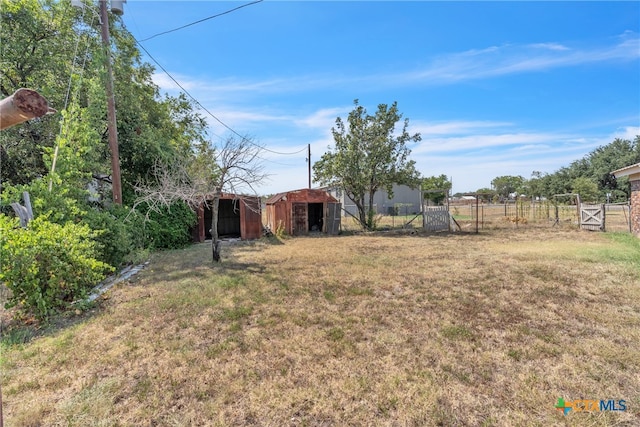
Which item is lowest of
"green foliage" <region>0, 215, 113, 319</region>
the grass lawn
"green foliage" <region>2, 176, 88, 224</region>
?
the grass lawn

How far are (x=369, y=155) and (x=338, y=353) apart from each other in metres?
12.9

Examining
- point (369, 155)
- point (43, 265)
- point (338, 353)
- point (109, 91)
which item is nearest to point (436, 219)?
point (369, 155)

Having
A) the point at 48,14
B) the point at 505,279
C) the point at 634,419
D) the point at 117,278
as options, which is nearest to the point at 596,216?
the point at 505,279

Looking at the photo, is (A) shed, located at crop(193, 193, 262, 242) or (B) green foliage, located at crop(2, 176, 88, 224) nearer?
(B) green foliage, located at crop(2, 176, 88, 224)

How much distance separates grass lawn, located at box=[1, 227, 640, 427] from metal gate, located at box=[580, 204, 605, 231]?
8745 millimetres

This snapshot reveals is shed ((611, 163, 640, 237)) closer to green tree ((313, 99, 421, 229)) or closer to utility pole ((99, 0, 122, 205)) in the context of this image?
green tree ((313, 99, 421, 229))

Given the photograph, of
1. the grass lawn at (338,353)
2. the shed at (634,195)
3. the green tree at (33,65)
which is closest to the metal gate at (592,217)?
the shed at (634,195)

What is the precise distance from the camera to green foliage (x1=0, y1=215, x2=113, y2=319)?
4.07 meters

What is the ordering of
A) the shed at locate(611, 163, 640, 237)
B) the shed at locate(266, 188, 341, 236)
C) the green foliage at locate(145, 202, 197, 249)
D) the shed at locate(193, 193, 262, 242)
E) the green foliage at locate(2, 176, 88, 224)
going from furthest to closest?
the shed at locate(266, 188, 341, 236) → the shed at locate(193, 193, 262, 242) → the shed at locate(611, 163, 640, 237) → the green foliage at locate(145, 202, 197, 249) → the green foliage at locate(2, 176, 88, 224)

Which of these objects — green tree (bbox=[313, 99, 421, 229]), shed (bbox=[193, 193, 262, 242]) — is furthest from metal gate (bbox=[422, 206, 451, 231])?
shed (bbox=[193, 193, 262, 242])

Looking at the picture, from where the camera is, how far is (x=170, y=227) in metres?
10.6

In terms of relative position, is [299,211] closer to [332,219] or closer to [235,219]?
[332,219]

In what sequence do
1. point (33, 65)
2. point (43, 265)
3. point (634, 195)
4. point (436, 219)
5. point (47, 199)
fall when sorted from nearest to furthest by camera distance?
point (43, 265)
point (47, 199)
point (33, 65)
point (634, 195)
point (436, 219)

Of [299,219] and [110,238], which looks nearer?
[110,238]
